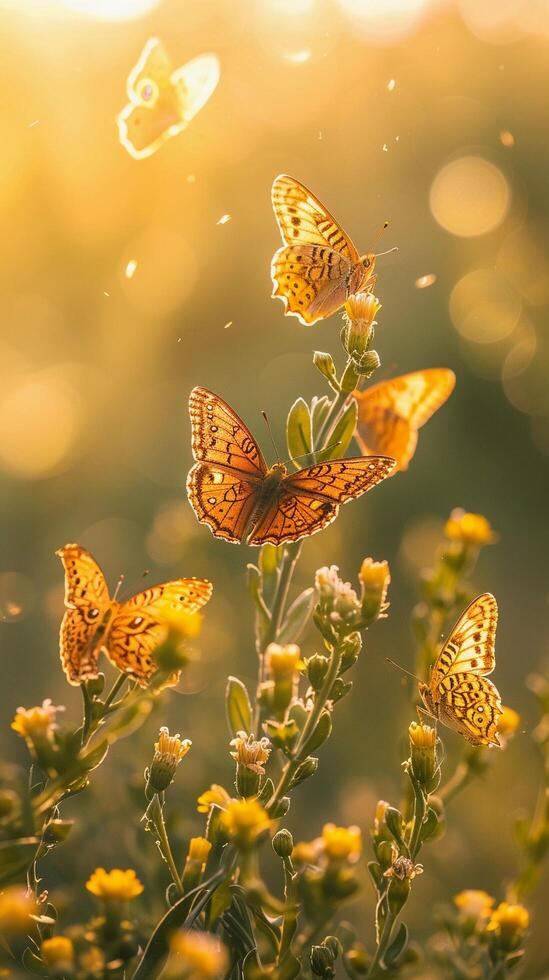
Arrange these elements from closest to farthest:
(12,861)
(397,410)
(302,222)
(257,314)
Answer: (12,861) < (302,222) < (397,410) < (257,314)

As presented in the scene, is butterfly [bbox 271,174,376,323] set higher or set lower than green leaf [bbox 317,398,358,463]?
higher

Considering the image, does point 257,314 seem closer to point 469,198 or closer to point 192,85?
point 469,198

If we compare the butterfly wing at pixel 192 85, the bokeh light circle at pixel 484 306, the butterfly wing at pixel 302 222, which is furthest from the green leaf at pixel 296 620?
the bokeh light circle at pixel 484 306

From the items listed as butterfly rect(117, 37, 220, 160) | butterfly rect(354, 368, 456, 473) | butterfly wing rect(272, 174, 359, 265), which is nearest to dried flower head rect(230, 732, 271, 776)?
butterfly rect(354, 368, 456, 473)

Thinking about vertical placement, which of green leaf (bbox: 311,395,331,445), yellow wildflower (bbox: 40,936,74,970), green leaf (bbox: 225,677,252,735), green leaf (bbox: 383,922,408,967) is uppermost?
green leaf (bbox: 311,395,331,445)

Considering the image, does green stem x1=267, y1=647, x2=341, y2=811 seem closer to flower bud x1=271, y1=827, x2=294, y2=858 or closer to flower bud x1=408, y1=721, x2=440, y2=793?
flower bud x1=271, y1=827, x2=294, y2=858

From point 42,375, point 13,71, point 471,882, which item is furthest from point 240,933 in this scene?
point 13,71

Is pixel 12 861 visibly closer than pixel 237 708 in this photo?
Yes

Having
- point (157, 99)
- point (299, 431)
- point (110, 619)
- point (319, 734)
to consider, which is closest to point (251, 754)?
point (319, 734)
